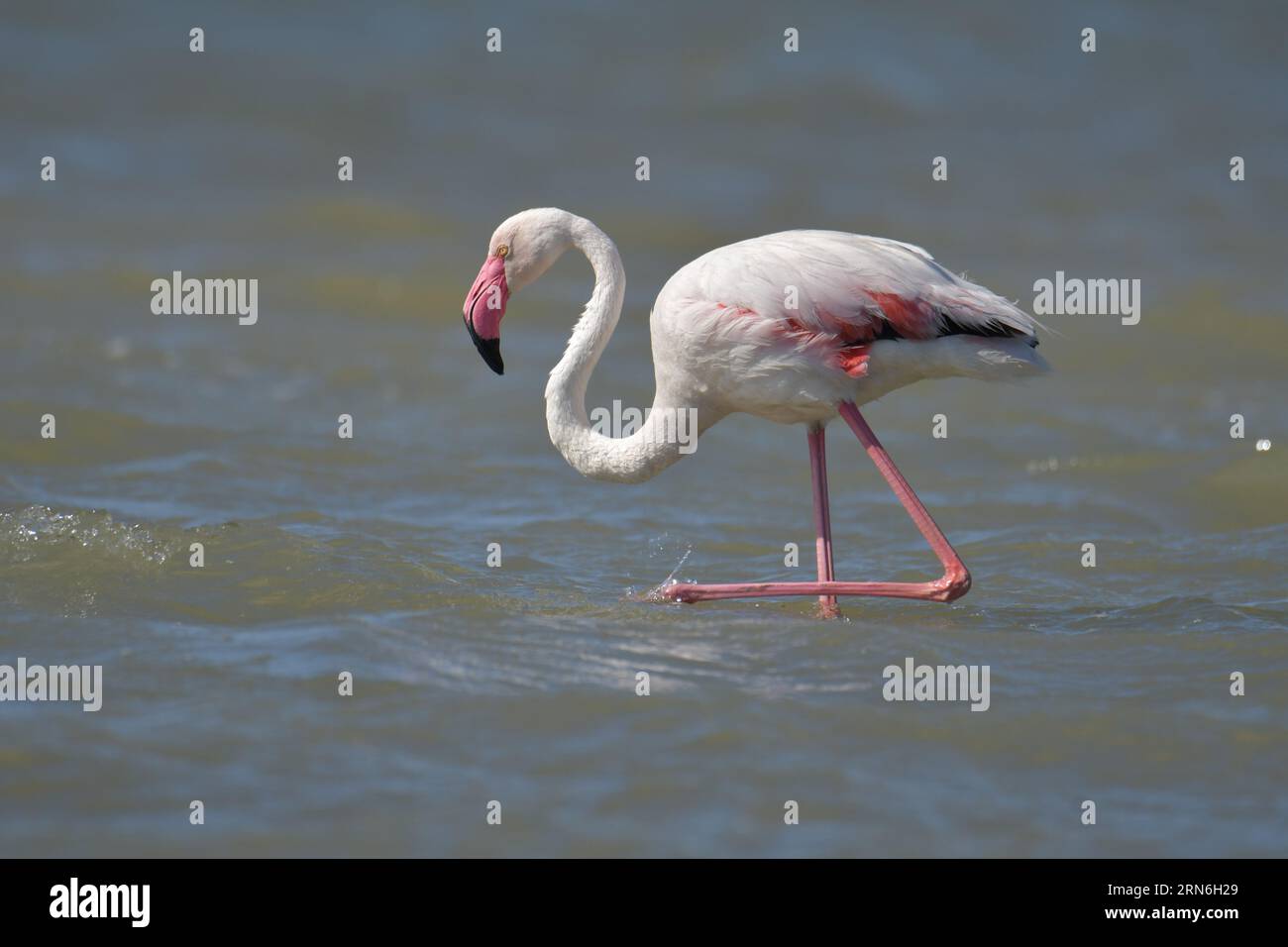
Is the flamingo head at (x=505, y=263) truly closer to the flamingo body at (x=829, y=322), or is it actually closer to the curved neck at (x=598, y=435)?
the curved neck at (x=598, y=435)

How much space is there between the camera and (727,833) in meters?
5.06

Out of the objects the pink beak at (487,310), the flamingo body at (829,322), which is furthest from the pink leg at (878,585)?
the pink beak at (487,310)

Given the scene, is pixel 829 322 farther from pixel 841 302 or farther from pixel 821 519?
pixel 821 519

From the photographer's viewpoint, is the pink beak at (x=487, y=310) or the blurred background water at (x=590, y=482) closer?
the blurred background water at (x=590, y=482)

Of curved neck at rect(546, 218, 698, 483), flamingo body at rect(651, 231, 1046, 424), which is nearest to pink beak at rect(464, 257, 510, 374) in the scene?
curved neck at rect(546, 218, 698, 483)

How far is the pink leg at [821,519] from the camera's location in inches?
299

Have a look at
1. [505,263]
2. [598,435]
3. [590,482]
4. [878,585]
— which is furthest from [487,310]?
[590,482]

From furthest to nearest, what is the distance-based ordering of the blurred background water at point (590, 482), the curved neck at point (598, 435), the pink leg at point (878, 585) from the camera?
the curved neck at point (598, 435)
the pink leg at point (878, 585)
the blurred background water at point (590, 482)

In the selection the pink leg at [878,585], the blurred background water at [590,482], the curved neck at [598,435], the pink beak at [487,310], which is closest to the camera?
the blurred background water at [590,482]

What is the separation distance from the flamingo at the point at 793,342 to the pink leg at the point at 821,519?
16 mm

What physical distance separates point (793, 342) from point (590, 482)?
4276 mm

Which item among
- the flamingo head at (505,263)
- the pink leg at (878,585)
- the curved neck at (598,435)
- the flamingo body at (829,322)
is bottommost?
the pink leg at (878,585)
